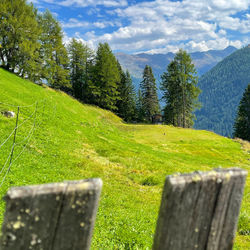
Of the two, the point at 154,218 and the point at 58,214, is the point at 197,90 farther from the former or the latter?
the point at 58,214

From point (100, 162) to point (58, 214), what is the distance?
14008 mm

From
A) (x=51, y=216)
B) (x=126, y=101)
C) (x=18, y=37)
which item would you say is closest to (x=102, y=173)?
(x=51, y=216)

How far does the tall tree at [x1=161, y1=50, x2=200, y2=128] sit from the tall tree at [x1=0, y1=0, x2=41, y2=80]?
37.8 metres

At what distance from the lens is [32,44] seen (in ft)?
145

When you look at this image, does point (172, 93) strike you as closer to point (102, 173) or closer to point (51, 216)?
point (102, 173)

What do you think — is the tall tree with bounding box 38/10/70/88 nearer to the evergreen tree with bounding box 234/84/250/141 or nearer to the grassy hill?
the grassy hill

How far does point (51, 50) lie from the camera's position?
54.6m

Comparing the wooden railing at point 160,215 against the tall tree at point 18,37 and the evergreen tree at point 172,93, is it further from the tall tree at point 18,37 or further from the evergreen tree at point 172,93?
the evergreen tree at point 172,93

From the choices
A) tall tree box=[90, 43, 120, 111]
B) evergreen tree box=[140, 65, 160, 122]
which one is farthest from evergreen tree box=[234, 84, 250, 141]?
tall tree box=[90, 43, 120, 111]

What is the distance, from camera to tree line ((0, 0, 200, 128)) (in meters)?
43.2

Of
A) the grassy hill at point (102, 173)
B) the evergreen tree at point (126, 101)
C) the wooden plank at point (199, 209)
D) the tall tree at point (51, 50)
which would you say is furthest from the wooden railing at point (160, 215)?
the evergreen tree at point (126, 101)

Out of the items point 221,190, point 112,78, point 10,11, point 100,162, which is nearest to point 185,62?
point 112,78

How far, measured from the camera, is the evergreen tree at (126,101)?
78250 mm

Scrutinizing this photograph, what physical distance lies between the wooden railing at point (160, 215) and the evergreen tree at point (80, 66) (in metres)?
67.6
